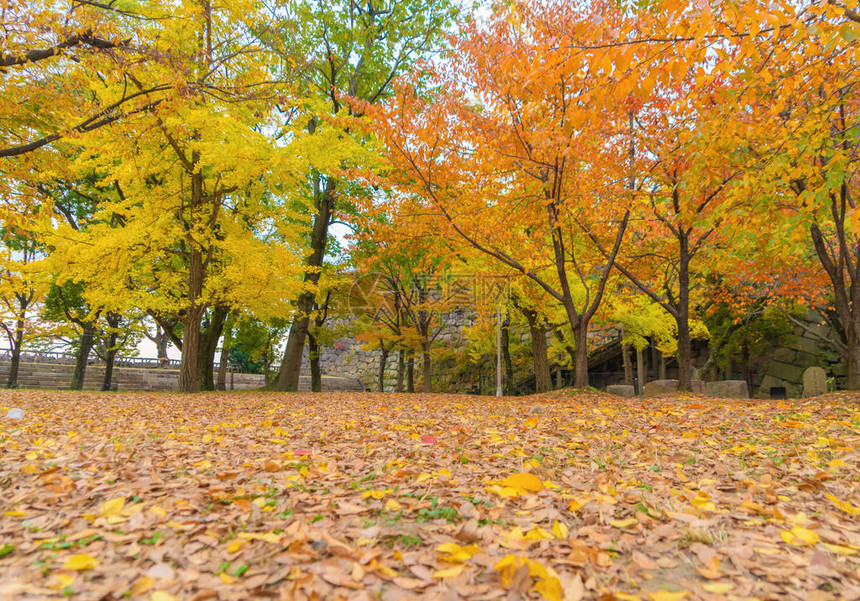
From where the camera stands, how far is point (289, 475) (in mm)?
2887

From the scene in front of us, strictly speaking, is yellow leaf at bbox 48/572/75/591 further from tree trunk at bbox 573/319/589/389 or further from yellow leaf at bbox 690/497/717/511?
tree trunk at bbox 573/319/589/389

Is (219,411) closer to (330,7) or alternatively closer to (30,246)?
(330,7)

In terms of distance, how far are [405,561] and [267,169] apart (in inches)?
380

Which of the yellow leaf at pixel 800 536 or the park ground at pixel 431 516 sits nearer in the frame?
the park ground at pixel 431 516

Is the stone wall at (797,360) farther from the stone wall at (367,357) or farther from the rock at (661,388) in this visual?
the stone wall at (367,357)

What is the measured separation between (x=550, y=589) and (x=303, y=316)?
41.2ft

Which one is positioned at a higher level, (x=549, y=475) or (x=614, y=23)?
(x=614, y=23)

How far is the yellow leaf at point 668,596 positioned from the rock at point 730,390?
9398mm

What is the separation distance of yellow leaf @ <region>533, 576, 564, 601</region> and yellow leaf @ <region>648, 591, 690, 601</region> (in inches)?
11.7


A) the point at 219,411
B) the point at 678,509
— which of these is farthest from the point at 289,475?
the point at 219,411

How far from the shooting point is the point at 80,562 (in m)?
1.69

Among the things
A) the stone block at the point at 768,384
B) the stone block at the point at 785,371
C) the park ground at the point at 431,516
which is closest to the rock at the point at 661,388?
the park ground at the point at 431,516

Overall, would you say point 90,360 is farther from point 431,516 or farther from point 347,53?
point 431,516

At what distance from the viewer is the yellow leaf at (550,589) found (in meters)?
1.58
